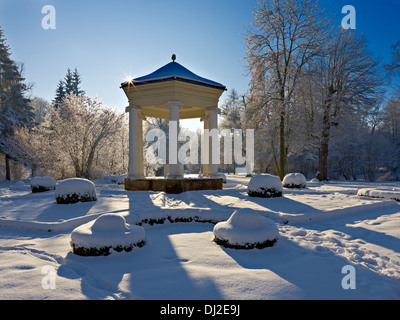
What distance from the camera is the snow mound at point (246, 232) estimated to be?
189 inches

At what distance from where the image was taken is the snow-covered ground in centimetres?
310

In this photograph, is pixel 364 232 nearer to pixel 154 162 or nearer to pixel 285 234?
pixel 285 234

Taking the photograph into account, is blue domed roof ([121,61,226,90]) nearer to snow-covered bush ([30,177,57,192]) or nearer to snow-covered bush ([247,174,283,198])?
snow-covered bush ([247,174,283,198])

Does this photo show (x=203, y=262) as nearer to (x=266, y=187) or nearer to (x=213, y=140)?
(x=266, y=187)

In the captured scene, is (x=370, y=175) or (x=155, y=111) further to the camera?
(x=370, y=175)

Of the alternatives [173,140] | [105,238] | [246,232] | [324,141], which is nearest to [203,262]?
[246,232]

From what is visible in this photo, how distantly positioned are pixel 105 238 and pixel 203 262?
1.86 metres

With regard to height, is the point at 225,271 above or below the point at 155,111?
below

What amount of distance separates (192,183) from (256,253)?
7760mm

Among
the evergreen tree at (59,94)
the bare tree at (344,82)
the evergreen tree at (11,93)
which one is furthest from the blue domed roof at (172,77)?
the evergreen tree at (59,94)

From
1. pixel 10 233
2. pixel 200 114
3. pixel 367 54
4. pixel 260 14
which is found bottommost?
pixel 10 233

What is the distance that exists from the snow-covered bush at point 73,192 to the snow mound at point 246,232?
244 inches
